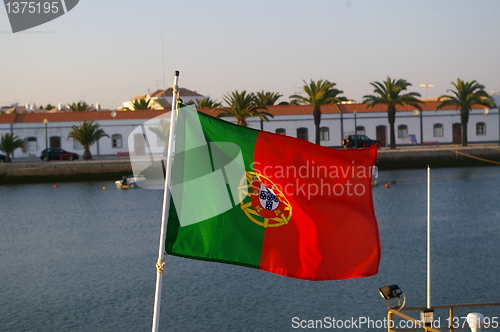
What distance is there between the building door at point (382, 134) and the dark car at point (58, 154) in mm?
33244

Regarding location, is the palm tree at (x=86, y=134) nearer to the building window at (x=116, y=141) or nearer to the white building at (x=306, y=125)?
the white building at (x=306, y=125)

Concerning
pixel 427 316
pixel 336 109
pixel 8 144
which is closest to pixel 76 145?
pixel 8 144

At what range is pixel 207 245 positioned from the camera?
8516 mm

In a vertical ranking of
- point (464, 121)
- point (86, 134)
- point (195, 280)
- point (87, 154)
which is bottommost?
point (195, 280)

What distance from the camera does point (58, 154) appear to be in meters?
67.2

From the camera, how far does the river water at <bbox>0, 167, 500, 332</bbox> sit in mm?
20828

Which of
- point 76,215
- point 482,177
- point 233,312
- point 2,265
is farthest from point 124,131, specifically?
point 233,312

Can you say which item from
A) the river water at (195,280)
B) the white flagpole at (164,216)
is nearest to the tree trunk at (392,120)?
the river water at (195,280)

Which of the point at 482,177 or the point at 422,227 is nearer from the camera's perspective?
the point at 422,227

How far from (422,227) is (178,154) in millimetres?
29567

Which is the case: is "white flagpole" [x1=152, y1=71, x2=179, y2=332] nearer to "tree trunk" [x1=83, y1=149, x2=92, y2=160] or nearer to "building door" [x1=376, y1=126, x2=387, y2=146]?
"tree trunk" [x1=83, y1=149, x2=92, y2=160]

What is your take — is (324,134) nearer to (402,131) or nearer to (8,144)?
(402,131)

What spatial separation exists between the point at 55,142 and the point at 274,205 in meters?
64.8

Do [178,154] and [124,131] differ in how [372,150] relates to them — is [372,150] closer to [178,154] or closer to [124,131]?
[178,154]
